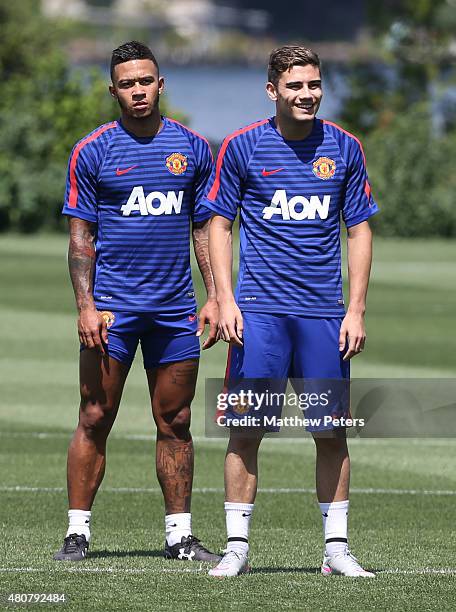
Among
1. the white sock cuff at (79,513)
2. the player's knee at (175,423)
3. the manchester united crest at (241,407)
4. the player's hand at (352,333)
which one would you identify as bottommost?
the white sock cuff at (79,513)

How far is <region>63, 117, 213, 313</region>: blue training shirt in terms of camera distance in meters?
8.05

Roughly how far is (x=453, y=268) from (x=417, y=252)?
5.59 metres

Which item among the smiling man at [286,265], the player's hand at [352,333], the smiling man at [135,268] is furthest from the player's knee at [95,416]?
the player's hand at [352,333]

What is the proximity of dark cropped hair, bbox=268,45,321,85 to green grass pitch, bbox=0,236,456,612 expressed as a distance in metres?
2.18

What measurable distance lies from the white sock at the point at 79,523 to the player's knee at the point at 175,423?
1.77 feet

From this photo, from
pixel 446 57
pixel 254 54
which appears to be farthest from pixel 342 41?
pixel 446 57

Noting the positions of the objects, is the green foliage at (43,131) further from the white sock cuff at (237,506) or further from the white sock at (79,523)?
the white sock cuff at (237,506)

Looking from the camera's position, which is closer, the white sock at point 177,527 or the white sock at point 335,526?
the white sock at point 335,526

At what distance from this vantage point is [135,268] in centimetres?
813

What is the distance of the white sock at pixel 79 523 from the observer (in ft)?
26.8

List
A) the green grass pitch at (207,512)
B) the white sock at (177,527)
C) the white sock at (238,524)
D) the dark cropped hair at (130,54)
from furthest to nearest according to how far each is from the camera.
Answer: the white sock at (177,527)
the dark cropped hair at (130,54)
the white sock at (238,524)
the green grass pitch at (207,512)

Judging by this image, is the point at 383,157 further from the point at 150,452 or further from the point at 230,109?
the point at 230,109

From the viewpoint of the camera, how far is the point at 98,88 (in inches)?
2148

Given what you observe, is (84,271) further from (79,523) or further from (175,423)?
(79,523)
